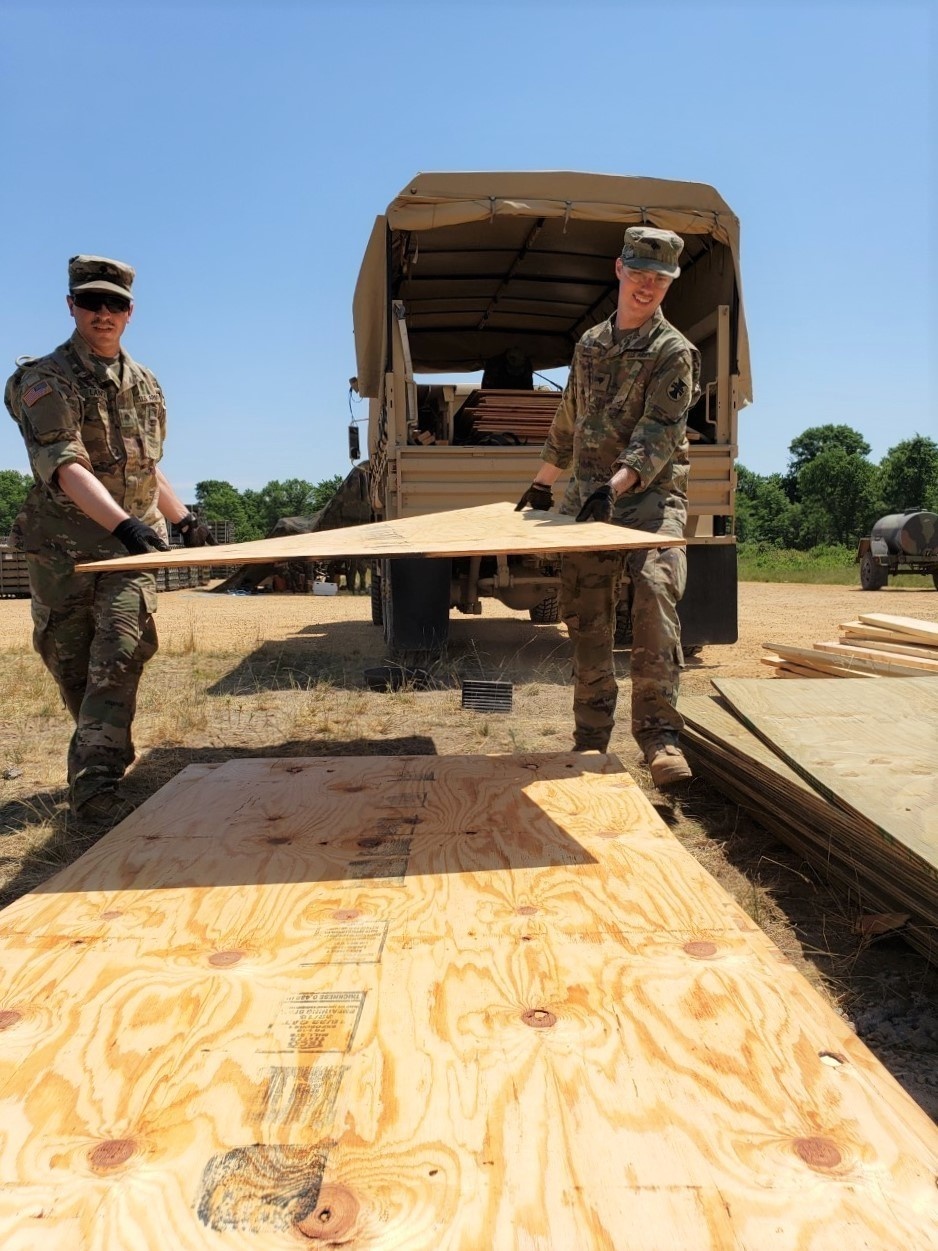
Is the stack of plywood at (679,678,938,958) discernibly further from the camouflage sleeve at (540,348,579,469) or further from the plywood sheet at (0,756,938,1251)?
the camouflage sleeve at (540,348,579,469)

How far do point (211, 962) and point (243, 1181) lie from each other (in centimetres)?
67

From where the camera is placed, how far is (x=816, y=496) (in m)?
60.6

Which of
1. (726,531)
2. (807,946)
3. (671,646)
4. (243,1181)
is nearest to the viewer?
(243,1181)

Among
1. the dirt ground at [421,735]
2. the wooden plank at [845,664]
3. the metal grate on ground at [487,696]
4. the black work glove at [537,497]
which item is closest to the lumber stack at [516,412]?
the dirt ground at [421,735]

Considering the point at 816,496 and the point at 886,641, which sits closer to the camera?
the point at 886,641

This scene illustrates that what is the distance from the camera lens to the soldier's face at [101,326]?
11.7 feet

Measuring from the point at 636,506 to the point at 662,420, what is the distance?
0.36m

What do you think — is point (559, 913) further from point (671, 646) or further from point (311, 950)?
point (671, 646)

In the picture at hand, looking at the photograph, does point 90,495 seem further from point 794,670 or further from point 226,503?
point 226,503

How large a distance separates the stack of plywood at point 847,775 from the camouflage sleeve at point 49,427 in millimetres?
2610

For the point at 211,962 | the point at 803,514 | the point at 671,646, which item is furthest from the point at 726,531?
the point at 803,514

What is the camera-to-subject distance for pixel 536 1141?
130 centimetres

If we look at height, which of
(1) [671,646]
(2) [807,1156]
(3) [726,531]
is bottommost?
(2) [807,1156]

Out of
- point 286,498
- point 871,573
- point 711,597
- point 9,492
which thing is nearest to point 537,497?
point 711,597
